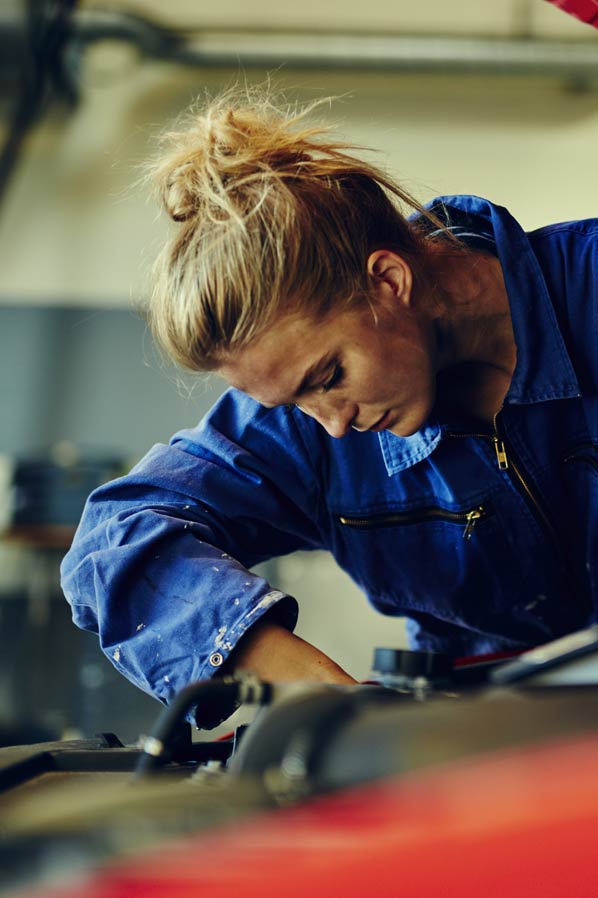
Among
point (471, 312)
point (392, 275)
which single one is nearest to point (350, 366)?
point (392, 275)

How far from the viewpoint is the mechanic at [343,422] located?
3.61 feet

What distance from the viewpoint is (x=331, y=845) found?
463 millimetres

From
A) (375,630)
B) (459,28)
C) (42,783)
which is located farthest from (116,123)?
(42,783)

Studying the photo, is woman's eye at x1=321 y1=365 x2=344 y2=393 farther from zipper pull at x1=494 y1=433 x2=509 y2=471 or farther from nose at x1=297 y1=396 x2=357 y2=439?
zipper pull at x1=494 y1=433 x2=509 y2=471

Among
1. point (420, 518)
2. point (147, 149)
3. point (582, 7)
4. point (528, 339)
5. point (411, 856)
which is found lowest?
point (411, 856)

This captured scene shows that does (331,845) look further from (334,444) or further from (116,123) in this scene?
(116,123)

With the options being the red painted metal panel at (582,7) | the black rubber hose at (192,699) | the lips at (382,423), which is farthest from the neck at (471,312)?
the black rubber hose at (192,699)

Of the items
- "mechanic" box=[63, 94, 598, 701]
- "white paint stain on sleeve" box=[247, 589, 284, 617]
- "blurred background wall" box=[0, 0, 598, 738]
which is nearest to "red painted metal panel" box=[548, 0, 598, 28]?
"mechanic" box=[63, 94, 598, 701]

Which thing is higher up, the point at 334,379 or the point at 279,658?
the point at 334,379

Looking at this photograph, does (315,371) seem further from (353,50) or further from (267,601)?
(353,50)

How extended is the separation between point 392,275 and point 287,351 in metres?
0.17

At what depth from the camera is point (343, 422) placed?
1.17m

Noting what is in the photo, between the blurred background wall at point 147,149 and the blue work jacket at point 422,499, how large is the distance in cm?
309

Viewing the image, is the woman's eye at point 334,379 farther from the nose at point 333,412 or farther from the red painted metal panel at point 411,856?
the red painted metal panel at point 411,856
